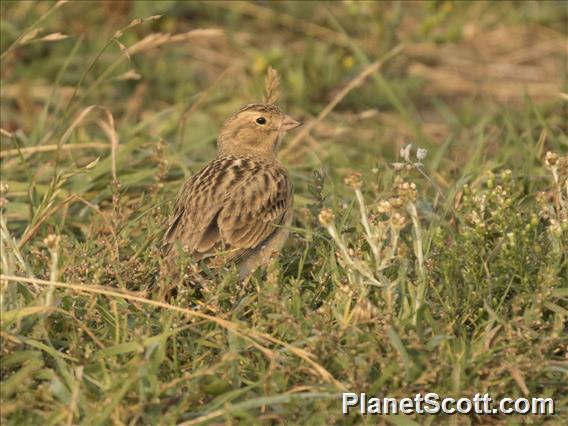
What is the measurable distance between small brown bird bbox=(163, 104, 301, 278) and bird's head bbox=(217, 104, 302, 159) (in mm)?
216

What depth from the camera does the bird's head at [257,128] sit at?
6.83 meters

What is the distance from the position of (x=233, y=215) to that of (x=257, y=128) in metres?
1.11

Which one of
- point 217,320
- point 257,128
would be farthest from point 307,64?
point 217,320

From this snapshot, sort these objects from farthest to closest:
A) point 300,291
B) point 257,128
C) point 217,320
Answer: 1. point 257,128
2. point 300,291
3. point 217,320

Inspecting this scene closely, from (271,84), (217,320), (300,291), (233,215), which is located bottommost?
(217,320)

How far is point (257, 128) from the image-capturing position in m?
6.82

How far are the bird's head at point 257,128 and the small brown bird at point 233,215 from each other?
22cm

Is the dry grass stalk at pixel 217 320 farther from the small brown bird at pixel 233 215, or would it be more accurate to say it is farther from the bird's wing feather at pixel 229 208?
the bird's wing feather at pixel 229 208

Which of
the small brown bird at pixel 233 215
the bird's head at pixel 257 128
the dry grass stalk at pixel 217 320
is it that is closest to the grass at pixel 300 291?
the dry grass stalk at pixel 217 320

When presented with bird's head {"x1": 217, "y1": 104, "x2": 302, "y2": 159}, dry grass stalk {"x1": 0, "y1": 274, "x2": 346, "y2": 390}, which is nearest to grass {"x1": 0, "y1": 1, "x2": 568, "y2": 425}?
dry grass stalk {"x1": 0, "y1": 274, "x2": 346, "y2": 390}

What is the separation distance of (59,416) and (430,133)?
5.21 m

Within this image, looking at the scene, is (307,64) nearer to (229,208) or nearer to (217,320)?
(229,208)

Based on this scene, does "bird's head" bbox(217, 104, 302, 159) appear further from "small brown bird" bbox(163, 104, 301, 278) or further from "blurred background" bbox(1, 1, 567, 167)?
"blurred background" bbox(1, 1, 567, 167)

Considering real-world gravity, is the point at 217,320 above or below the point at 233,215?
below
